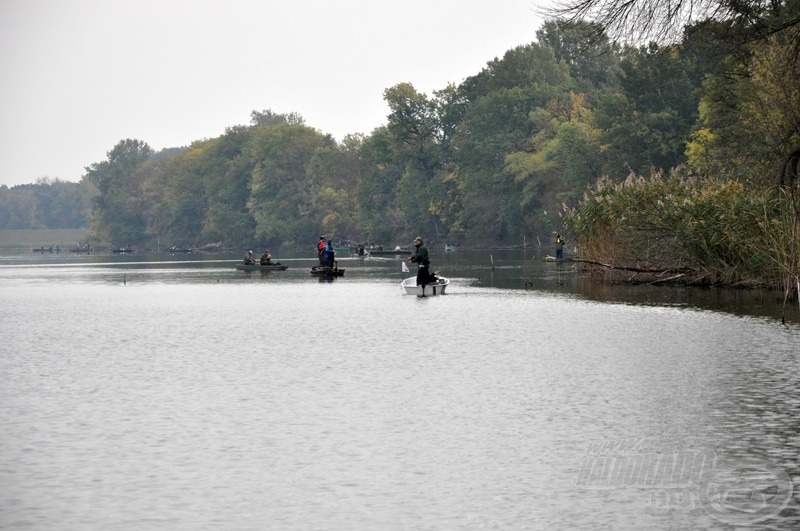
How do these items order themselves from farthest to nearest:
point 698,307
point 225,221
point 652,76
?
1. point 225,221
2. point 652,76
3. point 698,307

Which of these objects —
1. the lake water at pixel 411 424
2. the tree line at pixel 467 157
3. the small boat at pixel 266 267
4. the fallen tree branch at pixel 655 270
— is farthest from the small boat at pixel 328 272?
the lake water at pixel 411 424

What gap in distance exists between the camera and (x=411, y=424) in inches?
570

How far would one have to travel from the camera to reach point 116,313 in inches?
1515

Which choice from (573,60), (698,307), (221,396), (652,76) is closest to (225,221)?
(573,60)

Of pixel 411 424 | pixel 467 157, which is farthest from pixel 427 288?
pixel 467 157

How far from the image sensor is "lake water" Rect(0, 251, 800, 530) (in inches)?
403

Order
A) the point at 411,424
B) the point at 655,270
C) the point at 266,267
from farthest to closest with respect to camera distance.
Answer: the point at 266,267 < the point at 655,270 < the point at 411,424

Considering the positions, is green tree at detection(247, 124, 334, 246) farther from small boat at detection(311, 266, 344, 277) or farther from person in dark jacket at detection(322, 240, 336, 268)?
small boat at detection(311, 266, 344, 277)

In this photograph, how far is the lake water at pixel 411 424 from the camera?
10.2 metres

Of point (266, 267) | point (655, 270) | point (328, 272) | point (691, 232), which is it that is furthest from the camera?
point (266, 267)

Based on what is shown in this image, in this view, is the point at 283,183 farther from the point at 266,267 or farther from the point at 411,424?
the point at 411,424

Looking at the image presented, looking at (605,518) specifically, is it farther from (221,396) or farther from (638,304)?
(638,304)

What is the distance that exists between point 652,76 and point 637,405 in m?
78.4

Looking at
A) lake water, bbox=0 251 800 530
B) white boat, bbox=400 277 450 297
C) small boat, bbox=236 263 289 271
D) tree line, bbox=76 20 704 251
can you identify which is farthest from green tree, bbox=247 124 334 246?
lake water, bbox=0 251 800 530
